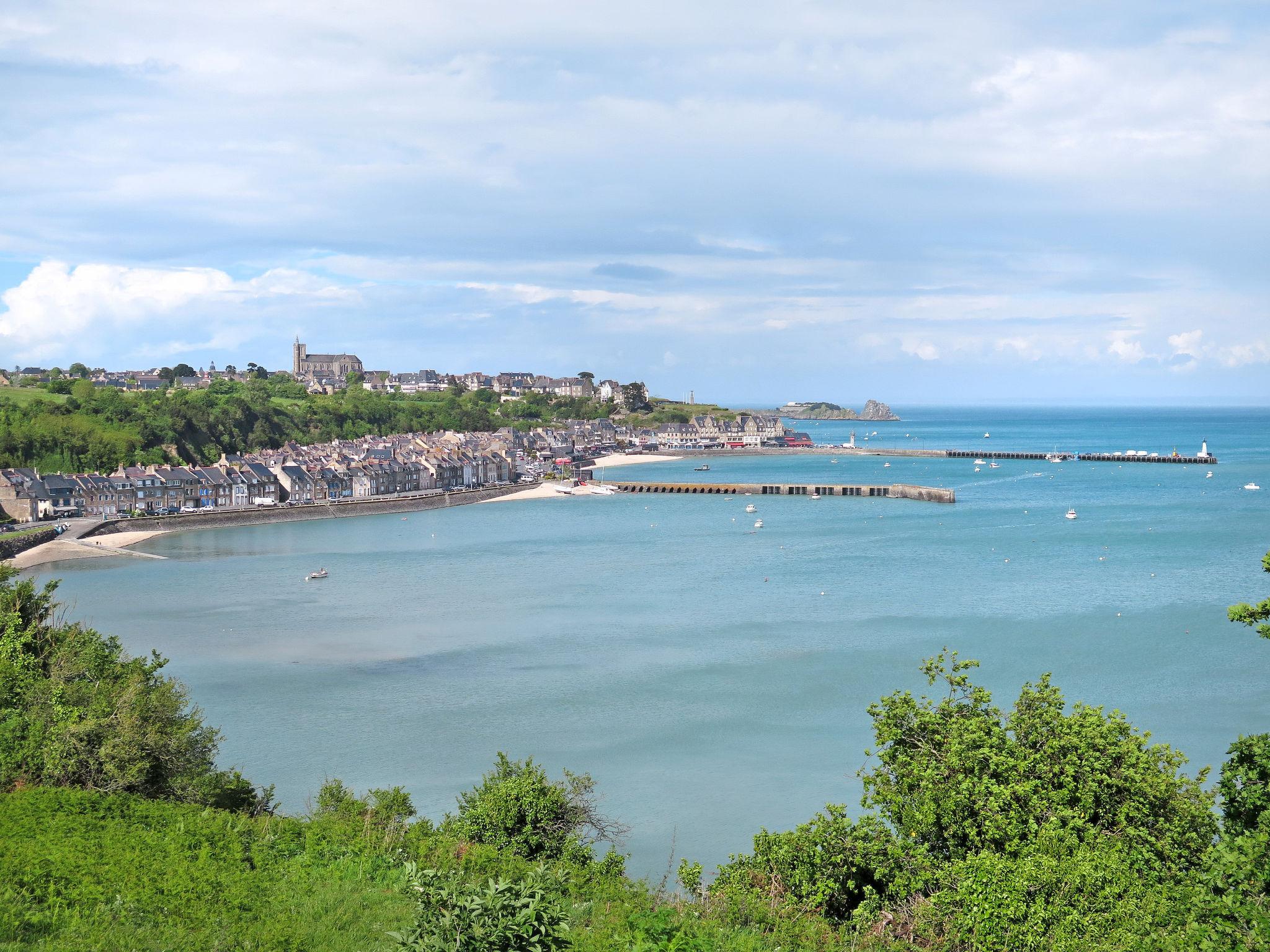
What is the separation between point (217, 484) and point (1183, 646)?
52372mm

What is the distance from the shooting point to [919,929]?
9641 millimetres

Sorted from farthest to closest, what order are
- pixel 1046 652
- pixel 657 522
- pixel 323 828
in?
pixel 657 522 → pixel 1046 652 → pixel 323 828

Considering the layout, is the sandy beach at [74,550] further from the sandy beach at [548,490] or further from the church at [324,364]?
the church at [324,364]

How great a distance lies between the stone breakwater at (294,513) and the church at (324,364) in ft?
324

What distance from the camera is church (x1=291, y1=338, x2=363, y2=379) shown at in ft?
545

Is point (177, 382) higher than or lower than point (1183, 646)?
higher

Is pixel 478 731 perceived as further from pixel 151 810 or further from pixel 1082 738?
pixel 1082 738

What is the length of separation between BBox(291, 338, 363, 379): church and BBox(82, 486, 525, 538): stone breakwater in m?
98.8

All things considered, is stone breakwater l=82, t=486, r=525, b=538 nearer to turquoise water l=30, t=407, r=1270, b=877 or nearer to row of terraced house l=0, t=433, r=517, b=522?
row of terraced house l=0, t=433, r=517, b=522

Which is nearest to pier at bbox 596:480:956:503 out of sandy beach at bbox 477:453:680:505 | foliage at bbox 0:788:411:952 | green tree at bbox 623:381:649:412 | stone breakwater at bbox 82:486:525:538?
sandy beach at bbox 477:453:680:505

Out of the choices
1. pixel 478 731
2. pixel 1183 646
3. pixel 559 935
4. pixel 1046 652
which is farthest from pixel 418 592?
pixel 559 935

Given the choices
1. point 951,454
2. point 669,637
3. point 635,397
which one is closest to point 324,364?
point 635,397

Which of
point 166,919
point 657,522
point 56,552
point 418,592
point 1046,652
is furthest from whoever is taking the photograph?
point 657,522

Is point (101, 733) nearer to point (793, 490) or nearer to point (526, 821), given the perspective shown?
point (526, 821)
